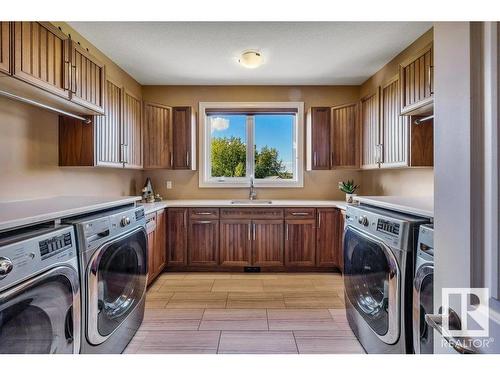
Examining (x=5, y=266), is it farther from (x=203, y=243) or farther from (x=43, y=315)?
(x=203, y=243)

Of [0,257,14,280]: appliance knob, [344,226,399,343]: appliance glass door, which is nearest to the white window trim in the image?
[344,226,399,343]: appliance glass door

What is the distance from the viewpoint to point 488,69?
0.46 metres

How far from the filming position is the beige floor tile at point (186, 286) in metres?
2.91

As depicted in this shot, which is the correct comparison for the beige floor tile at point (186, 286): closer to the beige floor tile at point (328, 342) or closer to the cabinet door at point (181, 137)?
the beige floor tile at point (328, 342)

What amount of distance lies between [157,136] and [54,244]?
248 centimetres

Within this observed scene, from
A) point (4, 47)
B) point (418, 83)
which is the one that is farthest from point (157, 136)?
point (418, 83)

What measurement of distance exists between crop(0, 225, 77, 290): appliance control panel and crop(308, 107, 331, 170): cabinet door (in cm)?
295

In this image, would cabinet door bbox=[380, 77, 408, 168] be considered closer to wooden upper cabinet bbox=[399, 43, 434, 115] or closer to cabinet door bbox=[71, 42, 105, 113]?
wooden upper cabinet bbox=[399, 43, 434, 115]

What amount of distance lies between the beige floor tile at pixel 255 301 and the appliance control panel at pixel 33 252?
5.30ft

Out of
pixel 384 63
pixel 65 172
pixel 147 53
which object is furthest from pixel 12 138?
pixel 384 63

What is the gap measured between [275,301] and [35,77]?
8.22ft

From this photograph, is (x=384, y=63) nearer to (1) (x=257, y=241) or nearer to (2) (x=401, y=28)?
(2) (x=401, y=28)

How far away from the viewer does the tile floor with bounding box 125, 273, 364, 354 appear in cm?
196

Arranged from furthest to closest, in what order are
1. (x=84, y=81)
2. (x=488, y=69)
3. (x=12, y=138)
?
1. (x=84, y=81)
2. (x=12, y=138)
3. (x=488, y=69)
